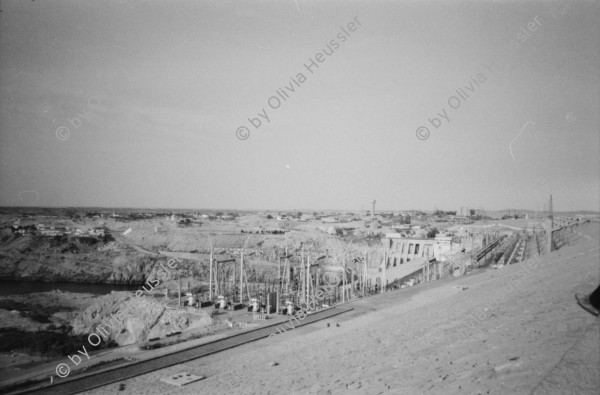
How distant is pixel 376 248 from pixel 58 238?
49532mm

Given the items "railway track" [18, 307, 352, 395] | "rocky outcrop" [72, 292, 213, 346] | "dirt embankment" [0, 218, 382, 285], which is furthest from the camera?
"dirt embankment" [0, 218, 382, 285]

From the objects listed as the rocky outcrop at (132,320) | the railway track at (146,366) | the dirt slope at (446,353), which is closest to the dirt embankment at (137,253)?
the rocky outcrop at (132,320)

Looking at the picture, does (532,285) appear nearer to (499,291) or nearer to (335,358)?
(499,291)

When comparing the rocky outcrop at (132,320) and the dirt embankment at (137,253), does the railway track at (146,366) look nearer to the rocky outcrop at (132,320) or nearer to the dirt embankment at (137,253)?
the rocky outcrop at (132,320)

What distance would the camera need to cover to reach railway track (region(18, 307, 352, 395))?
43.0 ft

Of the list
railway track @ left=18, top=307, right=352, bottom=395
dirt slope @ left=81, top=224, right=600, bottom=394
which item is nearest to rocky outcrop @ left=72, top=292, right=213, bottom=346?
railway track @ left=18, top=307, right=352, bottom=395

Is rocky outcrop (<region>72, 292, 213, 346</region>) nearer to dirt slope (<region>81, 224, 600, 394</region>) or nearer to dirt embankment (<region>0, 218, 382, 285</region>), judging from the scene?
dirt slope (<region>81, 224, 600, 394</region>)

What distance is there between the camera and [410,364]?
34.4 feet

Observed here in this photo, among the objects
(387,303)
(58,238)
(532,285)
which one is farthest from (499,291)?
(58,238)

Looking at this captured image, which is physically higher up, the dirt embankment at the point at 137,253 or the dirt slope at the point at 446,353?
the dirt slope at the point at 446,353

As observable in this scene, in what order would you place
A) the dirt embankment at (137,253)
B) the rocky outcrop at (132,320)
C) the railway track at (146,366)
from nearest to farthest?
1. the railway track at (146,366)
2. the rocky outcrop at (132,320)
3. the dirt embankment at (137,253)

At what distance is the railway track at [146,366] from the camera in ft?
43.0

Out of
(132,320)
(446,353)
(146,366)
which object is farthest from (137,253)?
(446,353)

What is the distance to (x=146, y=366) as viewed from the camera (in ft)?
49.4
